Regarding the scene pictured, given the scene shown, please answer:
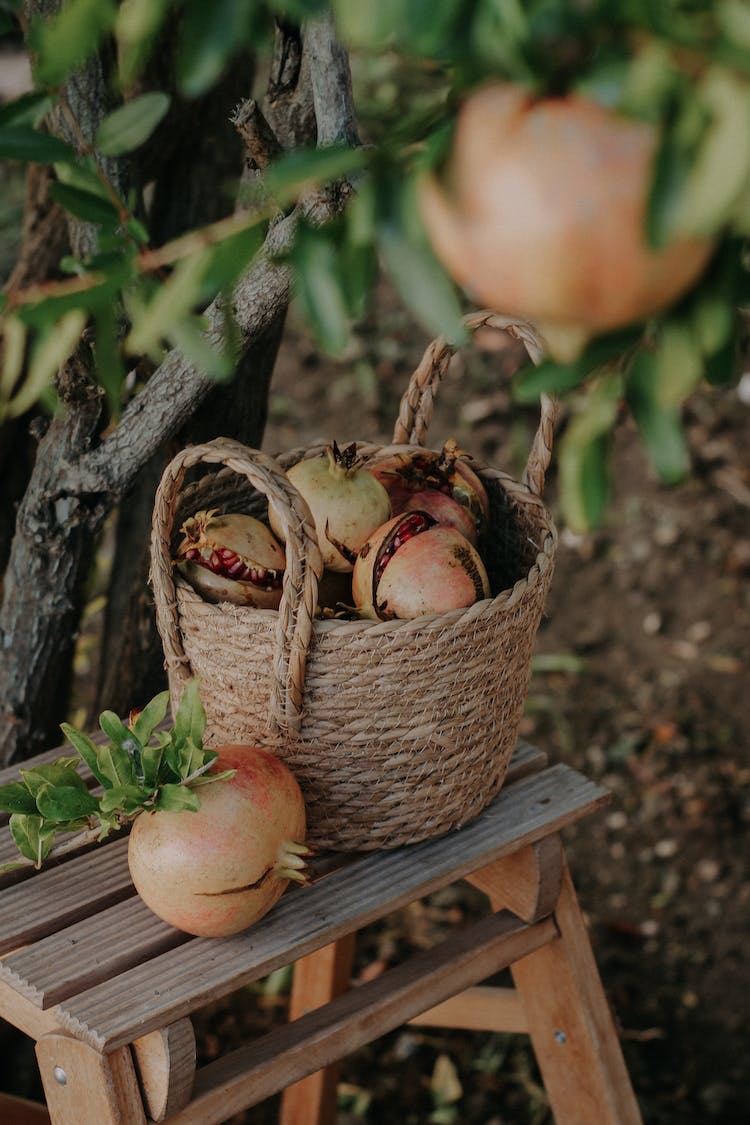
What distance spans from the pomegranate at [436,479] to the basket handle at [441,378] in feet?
0.19

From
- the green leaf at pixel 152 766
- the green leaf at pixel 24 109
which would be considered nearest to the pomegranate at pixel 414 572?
the green leaf at pixel 152 766

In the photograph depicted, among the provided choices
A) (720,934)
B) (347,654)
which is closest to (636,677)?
(720,934)

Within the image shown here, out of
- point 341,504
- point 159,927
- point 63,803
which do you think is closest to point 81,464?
point 341,504

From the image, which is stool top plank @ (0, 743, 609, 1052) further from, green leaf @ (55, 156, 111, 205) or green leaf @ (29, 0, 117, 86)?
green leaf @ (29, 0, 117, 86)

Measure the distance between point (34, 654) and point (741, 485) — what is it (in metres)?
2.13

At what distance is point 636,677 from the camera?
2.76m

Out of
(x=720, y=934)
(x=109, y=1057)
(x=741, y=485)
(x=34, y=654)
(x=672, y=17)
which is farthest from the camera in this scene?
(x=741, y=485)

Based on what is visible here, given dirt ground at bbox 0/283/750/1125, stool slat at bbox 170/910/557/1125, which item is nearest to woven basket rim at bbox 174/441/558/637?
stool slat at bbox 170/910/557/1125

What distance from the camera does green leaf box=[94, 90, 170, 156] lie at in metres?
0.70

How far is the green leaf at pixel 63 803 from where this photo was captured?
1.16m

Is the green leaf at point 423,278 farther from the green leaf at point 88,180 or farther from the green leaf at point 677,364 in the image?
the green leaf at point 88,180

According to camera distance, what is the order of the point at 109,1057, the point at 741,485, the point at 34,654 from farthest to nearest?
the point at 741,485, the point at 34,654, the point at 109,1057

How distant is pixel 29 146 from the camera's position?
2.37 ft

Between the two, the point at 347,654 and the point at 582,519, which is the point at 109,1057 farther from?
the point at 582,519
